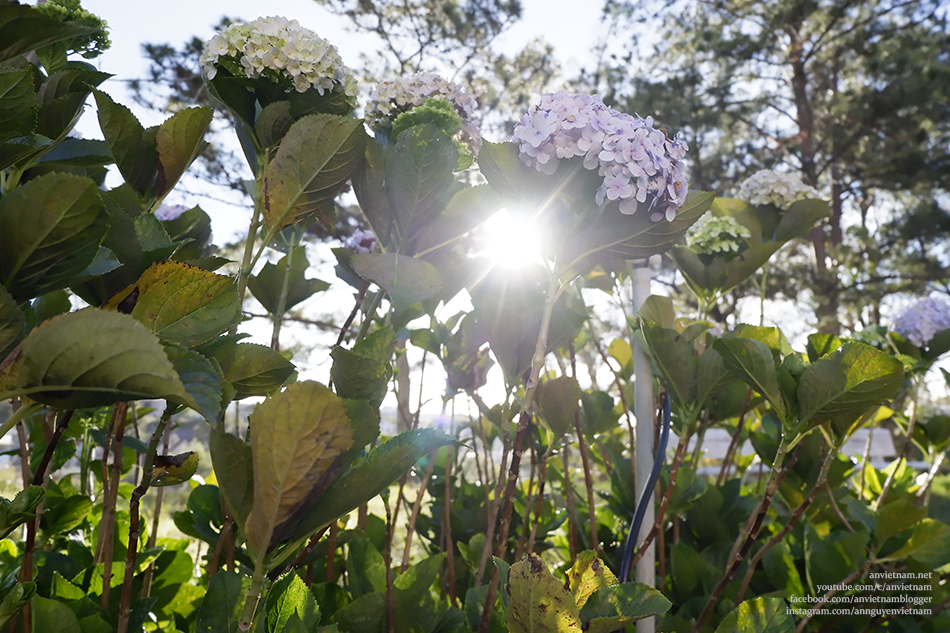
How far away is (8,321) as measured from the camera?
388 mm

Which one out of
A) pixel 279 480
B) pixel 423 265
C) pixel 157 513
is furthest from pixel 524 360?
pixel 157 513

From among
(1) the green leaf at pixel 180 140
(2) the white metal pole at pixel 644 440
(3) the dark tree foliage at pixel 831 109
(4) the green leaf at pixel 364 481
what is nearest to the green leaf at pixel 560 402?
(2) the white metal pole at pixel 644 440

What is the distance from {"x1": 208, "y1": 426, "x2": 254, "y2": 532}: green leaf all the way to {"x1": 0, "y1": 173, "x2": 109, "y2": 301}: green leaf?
153 mm

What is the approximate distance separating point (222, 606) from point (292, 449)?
0.24 meters

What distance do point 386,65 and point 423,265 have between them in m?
8.80

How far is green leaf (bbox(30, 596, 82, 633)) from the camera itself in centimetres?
53

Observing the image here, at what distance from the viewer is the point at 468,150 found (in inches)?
33.8

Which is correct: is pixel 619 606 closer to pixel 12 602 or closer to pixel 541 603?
pixel 541 603

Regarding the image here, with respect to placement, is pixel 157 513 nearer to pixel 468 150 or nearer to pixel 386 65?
pixel 468 150

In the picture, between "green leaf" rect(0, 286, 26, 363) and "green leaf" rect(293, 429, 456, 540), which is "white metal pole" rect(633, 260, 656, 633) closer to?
Result: "green leaf" rect(293, 429, 456, 540)

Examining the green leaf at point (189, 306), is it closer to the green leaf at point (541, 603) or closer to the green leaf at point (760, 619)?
the green leaf at point (541, 603)

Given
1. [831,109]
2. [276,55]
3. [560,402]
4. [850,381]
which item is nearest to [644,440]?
[560,402]

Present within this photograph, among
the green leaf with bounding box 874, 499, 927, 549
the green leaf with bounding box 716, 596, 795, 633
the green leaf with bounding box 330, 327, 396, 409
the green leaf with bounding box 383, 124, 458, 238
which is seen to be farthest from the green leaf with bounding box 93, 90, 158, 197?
the green leaf with bounding box 874, 499, 927, 549

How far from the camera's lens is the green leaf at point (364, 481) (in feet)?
1.39
